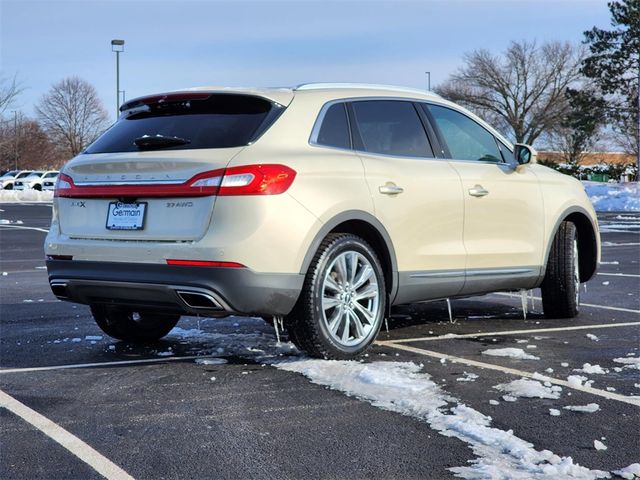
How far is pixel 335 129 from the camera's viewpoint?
19.3 feet

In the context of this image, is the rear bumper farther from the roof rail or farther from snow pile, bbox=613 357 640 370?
snow pile, bbox=613 357 640 370

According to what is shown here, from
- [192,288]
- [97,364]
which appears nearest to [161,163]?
[192,288]

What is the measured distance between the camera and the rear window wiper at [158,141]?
5.48 m

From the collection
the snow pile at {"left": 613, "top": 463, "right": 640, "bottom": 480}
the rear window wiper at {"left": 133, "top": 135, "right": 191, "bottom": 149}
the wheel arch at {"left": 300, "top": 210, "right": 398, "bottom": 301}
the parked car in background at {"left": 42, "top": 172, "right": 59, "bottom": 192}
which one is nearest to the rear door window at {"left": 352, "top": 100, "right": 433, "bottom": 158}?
the wheel arch at {"left": 300, "top": 210, "right": 398, "bottom": 301}

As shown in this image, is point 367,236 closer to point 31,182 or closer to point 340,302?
point 340,302

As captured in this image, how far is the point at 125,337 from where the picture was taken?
6.55 meters

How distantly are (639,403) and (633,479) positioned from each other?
49.3 inches

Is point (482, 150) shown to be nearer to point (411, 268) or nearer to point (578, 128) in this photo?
point (411, 268)

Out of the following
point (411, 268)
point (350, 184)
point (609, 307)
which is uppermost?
point (350, 184)

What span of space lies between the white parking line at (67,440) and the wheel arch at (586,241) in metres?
4.95

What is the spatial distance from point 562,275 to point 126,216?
381 centimetres

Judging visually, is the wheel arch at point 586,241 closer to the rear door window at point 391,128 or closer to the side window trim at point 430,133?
the side window trim at point 430,133

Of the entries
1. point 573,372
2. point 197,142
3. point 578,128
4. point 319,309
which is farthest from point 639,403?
point 578,128

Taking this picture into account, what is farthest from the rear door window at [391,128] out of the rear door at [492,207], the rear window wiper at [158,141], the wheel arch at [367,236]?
the rear window wiper at [158,141]
